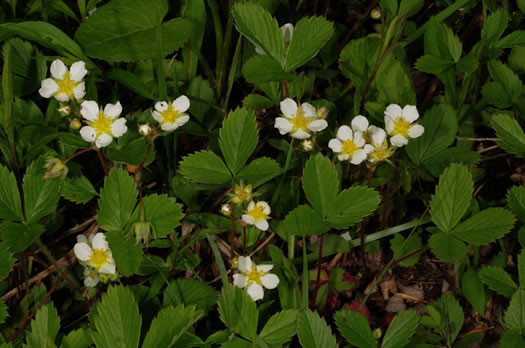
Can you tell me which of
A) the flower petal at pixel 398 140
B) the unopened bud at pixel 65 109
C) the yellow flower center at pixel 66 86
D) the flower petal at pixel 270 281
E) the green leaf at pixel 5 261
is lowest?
the flower petal at pixel 270 281

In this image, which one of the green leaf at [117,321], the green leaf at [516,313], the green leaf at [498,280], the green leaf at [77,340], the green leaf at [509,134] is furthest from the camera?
the green leaf at [509,134]

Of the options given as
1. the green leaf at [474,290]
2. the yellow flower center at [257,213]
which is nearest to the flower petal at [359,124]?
the yellow flower center at [257,213]

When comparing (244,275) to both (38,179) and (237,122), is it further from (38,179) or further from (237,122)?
(38,179)

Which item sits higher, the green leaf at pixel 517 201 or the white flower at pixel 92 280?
the green leaf at pixel 517 201

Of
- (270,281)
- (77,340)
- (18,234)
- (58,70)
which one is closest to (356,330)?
(270,281)

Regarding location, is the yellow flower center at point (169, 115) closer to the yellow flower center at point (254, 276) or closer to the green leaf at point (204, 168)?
the green leaf at point (204, 168)

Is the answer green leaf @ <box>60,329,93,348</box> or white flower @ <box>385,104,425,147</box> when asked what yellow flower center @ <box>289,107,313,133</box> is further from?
green leaf @ <box>60,329,93,348</box>

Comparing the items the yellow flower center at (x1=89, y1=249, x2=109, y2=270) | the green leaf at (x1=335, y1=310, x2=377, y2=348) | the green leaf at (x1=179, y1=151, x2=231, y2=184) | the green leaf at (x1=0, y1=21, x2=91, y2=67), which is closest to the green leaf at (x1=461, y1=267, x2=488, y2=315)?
the green leaf at (x1=335, y1=310, x2=377, y2=348)
